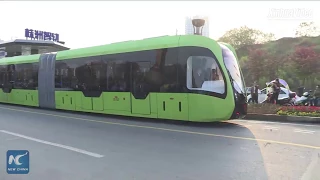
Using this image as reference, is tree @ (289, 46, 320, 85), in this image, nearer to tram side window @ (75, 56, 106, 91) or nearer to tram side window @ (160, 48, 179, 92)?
tram side window @ (75, 56, 106, 91)

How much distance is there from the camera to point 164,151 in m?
6.77

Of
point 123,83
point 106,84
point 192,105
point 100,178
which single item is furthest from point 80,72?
point 100,178

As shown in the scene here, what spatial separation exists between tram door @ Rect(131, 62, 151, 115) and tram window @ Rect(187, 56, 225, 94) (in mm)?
1844

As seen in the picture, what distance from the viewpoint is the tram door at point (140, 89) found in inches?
444

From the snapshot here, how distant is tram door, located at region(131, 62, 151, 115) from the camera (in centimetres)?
1129

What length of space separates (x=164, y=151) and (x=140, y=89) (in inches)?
196

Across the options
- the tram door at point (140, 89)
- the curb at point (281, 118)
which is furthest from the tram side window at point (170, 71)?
the curb at point (281, 118)

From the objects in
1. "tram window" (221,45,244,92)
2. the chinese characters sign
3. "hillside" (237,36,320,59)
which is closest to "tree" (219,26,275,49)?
"hillside" (237,36,320,59)

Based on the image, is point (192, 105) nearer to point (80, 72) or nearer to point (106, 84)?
point (106, 84)

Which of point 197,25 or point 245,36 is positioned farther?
point 245,36

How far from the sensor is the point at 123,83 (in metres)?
12.1

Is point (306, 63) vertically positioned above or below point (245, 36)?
below

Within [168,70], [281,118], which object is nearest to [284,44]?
[281,118]

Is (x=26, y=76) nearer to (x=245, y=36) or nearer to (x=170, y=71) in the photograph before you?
(x=170, y=71)
